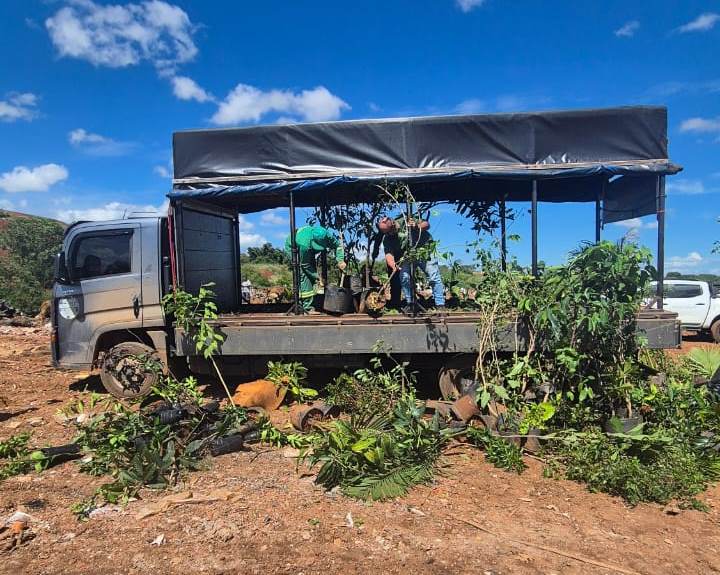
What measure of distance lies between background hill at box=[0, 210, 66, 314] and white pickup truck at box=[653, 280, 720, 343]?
18257 millimetres

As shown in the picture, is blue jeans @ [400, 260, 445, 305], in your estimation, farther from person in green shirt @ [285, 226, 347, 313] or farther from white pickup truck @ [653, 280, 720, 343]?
white pickup truck @ [653, 280, 720, 343]

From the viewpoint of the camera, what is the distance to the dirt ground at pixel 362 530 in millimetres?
2760

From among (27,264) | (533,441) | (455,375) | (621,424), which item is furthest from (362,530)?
(27,264)

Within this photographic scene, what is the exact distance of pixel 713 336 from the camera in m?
11.5

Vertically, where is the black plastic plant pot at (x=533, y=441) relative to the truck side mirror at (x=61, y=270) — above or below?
below

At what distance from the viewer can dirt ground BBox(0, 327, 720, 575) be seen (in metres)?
2.76

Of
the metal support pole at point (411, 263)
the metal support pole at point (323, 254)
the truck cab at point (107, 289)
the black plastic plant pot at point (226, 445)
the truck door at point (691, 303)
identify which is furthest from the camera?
the truck door at point (691, 303)

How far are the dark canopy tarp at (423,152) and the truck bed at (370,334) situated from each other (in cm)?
153

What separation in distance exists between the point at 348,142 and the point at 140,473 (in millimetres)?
4072

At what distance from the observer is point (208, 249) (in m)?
6.69

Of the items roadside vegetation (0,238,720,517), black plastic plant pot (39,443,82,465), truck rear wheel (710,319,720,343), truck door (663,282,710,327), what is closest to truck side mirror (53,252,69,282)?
roadside vegetation (0,238,720,517)

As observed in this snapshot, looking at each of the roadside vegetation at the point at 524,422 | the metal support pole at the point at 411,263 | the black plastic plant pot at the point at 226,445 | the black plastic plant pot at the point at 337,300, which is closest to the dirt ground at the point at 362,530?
the roadside vegetation at the point at 524,422

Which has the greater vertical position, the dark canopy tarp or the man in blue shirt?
the dark canopy tarp

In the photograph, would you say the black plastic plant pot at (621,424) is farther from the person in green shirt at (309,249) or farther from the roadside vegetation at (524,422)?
the person in green shirt at (309,249)
